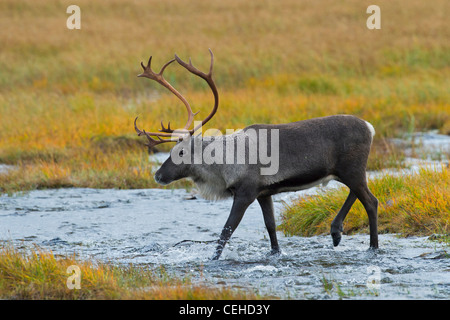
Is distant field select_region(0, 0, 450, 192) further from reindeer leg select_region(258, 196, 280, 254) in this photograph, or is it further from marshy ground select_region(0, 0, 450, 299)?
reindeer leg select_region(258, 196, 280, 254)

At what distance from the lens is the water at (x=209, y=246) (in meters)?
6.05

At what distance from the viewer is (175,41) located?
2484cm

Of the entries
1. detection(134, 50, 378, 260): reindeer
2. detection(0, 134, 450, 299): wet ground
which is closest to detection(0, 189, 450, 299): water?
detection(0, 134, 450, 299): wet ground

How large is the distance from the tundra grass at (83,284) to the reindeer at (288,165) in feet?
4.31

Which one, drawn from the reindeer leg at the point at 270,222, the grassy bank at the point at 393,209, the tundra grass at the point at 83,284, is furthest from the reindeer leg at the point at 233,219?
the grassy bank at the point at 393,209

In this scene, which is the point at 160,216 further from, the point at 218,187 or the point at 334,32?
the point at 334,32

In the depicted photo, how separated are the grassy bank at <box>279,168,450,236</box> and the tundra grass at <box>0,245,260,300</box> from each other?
8.88 feet

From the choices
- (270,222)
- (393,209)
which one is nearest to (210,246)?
(270,222)

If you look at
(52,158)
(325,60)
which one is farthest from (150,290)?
(325,60)

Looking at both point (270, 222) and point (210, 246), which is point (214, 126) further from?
point (270, 222)

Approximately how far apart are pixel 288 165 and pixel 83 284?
2.44 m

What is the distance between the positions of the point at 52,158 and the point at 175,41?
44.0 feet

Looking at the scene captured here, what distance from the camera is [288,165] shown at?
23.7ft

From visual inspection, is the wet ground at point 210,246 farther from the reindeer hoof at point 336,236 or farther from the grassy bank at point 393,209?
the grassy bank at point 393,209
